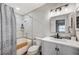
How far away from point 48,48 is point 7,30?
0.74 m

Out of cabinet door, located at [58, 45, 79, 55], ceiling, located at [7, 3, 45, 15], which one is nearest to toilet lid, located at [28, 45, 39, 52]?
cabinet door, located at [58, 45, 79, 55]

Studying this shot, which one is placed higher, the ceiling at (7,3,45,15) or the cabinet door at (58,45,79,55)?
the ceiling at (7,3,45,15)

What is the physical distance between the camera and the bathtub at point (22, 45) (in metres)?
0.91

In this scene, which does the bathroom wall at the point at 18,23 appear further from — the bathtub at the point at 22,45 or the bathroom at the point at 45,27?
the bathtub at the point at 22,45

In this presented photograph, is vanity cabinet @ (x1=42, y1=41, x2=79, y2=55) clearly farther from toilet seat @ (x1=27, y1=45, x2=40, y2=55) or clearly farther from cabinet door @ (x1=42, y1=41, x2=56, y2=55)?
toilet seat @ (x1=27, y1=45, x2=40, y2=55)

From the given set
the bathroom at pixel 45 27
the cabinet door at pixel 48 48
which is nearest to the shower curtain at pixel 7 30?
the bathroom at pixel 45 27

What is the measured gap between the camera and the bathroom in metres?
0.90

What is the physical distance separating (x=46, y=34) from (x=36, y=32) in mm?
175

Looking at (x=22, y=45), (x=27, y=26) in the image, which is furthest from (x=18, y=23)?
(x=22, y=45)

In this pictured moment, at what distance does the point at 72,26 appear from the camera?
93cm

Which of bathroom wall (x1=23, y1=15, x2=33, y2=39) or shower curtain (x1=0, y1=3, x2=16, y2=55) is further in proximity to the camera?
bathroom wall (x1=23, y1=15, x2=33, y2=39)

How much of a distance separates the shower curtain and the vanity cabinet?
52 centimetres

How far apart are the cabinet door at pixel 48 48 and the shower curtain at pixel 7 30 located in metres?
0.49
